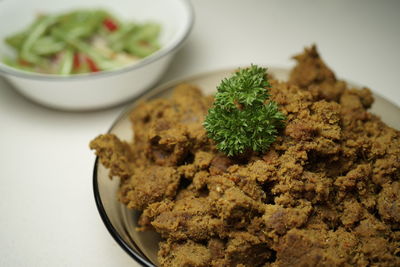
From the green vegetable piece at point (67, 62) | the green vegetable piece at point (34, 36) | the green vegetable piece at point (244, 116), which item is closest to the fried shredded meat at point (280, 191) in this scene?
the green vegetable piece at point (244, 116)

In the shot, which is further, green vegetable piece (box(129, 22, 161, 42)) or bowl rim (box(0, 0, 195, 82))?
green vegetable piece (box(129, 22, 161, 42))

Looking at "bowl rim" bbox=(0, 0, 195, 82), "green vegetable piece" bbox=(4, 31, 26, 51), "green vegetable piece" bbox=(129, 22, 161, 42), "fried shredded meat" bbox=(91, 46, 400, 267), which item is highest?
"green vegetable piece" bbox=(129, 22, 161, 42)

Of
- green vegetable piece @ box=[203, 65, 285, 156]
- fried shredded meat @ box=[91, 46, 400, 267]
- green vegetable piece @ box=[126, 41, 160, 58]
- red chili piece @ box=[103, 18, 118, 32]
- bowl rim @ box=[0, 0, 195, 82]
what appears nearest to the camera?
fried shredded meat @ box=[91, 46, 400, 267]

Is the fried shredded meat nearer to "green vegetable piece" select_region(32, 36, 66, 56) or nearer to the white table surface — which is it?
the white table surface

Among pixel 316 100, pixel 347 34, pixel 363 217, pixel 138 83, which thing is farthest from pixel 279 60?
pixel 363 217

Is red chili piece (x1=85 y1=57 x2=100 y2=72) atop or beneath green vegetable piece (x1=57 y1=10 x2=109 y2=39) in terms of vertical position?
beneath

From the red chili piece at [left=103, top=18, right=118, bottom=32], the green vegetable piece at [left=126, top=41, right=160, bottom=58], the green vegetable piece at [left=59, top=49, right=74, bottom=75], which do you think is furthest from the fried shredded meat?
the red chili piece at [left=103, top=18, right=118, bottom=32]

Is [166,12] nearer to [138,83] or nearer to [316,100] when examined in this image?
[138,83]

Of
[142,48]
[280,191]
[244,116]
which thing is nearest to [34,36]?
[142,48]
